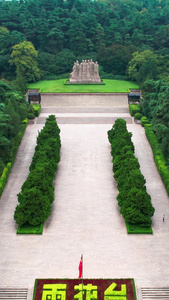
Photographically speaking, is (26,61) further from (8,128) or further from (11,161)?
(11,161)

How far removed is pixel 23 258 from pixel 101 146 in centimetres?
1904

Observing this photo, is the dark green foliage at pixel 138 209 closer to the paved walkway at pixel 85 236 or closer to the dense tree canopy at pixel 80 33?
the paved walkway at pixel 85 236

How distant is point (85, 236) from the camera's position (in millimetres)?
26703

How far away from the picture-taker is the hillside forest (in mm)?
65812

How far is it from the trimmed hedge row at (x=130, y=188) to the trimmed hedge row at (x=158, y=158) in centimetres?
292

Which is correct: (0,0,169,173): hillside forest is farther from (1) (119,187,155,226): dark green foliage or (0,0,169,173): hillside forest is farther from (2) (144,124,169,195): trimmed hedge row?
(1) (119,187,155,226): dark green foliage

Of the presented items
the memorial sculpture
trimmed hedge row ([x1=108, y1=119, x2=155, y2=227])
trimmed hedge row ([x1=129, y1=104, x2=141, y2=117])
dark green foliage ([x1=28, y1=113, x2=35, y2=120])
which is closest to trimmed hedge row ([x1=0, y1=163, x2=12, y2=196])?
trimmed hedge row ([x1=108, y1=119, x2=155, y2=227])

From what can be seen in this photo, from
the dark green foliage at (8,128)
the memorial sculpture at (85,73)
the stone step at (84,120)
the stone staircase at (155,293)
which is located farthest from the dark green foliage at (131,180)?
the memorial sculpture at (85,73)

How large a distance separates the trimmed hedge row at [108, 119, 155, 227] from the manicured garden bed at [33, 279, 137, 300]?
530 cm

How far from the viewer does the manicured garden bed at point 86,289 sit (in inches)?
851

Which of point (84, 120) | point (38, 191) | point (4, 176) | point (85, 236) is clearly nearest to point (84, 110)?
point (84, 120)

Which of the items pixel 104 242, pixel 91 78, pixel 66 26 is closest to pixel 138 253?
pixel 104 242

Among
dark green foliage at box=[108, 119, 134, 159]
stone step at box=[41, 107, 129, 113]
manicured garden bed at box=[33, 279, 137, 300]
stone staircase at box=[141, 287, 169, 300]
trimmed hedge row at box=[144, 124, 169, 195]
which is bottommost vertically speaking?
stone staircase at box=[141, 287, 169, 300]

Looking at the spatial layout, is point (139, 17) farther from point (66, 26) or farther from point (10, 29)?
point (10, 29)
